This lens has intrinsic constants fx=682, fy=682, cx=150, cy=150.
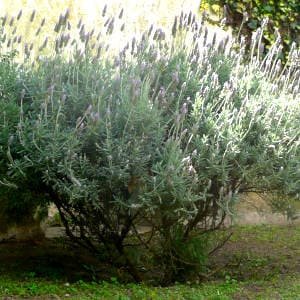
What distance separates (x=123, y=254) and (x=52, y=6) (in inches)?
144

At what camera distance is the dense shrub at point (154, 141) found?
16.1 ft

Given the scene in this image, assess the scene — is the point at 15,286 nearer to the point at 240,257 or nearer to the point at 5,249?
the point at 5,249

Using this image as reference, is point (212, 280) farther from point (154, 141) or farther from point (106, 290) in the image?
point (154, 141)

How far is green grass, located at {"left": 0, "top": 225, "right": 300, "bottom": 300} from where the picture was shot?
512cm

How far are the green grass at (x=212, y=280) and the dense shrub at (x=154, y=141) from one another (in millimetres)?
427

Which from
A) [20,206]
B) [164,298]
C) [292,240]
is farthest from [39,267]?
[292,240]

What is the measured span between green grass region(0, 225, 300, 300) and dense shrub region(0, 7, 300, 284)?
427 mm

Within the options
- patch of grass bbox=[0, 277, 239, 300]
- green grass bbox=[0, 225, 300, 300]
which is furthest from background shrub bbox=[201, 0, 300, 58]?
patch of grass bbox=[0, 277, 239, 300]

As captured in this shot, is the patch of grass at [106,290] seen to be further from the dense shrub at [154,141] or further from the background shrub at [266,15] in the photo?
the background shrub at [266,15]

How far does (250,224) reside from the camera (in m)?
9.08

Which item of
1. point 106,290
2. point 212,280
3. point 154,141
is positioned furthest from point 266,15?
point 106,290

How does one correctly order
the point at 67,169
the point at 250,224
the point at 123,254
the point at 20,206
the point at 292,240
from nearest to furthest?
the point at 67,169 → the point at 123,254 → the point at 20,206 → the point at 292,240 → the point at 250,224

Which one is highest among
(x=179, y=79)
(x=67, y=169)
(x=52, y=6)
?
(x=52, y=6)

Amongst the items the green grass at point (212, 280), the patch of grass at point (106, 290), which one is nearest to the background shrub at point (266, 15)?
the green grass at point (212, 280)
